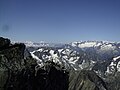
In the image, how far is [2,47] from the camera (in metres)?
87.1

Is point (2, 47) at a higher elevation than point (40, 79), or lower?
higher

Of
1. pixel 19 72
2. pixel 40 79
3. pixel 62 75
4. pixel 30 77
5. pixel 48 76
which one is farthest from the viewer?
pixel 62 75

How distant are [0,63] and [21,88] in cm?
995

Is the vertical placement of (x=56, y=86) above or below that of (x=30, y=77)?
below

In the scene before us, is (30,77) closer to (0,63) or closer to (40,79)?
(40,79)

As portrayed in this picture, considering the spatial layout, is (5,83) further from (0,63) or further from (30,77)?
(30,77)

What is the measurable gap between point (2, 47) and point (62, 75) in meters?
40.5

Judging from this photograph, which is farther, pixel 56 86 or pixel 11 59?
pixel 56 86

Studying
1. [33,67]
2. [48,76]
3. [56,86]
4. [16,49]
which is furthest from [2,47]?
[56,86]

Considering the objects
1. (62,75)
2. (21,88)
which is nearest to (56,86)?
(62,75)

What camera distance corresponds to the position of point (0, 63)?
245 feet

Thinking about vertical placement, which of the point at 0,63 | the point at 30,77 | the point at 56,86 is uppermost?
the point at 0,63

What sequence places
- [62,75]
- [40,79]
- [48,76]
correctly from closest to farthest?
[40,79] → [48,76] → [62,75]

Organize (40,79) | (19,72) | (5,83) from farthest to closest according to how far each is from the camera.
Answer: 1. (40,79)
2. (19,72)
3. (5,83)
